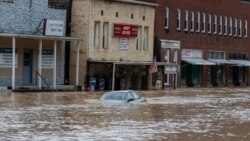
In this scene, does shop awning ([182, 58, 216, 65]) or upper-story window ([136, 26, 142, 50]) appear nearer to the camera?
upper-story window ([136, 26, 142, 50])

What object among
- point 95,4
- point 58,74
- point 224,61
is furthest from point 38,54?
point 224,61

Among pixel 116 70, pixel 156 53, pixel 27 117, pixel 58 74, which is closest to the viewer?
pixel 27 117

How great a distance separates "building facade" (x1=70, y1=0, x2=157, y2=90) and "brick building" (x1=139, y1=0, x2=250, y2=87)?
4128 mm

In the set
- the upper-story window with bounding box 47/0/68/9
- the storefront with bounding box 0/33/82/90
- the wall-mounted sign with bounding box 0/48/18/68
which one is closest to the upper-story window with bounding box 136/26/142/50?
the storefront with bounding box 0/33/82/90

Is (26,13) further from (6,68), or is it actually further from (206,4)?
(206,4)

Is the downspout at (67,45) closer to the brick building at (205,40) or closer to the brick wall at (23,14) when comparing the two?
the brick wall at (23,14)

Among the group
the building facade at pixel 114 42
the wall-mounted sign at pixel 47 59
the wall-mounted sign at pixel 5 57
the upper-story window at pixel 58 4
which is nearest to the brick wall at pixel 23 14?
the upper-story window at pixel 58 4

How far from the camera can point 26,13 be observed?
1938 inches

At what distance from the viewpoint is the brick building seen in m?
66.6

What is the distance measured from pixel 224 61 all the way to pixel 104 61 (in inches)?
1045

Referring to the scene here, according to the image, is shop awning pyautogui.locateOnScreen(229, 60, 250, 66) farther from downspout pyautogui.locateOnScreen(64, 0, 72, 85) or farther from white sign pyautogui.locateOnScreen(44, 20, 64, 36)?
white sign pyautogui.locateOnScreen(44, 20, 64, 36)

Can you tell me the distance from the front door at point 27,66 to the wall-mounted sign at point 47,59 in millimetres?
1168

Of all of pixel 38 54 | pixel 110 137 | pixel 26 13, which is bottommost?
pixel 110 137

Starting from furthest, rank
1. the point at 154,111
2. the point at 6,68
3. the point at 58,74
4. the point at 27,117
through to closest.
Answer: the point at 58,74
the point at 6,68
the point at 154,111
the point at 27,117
